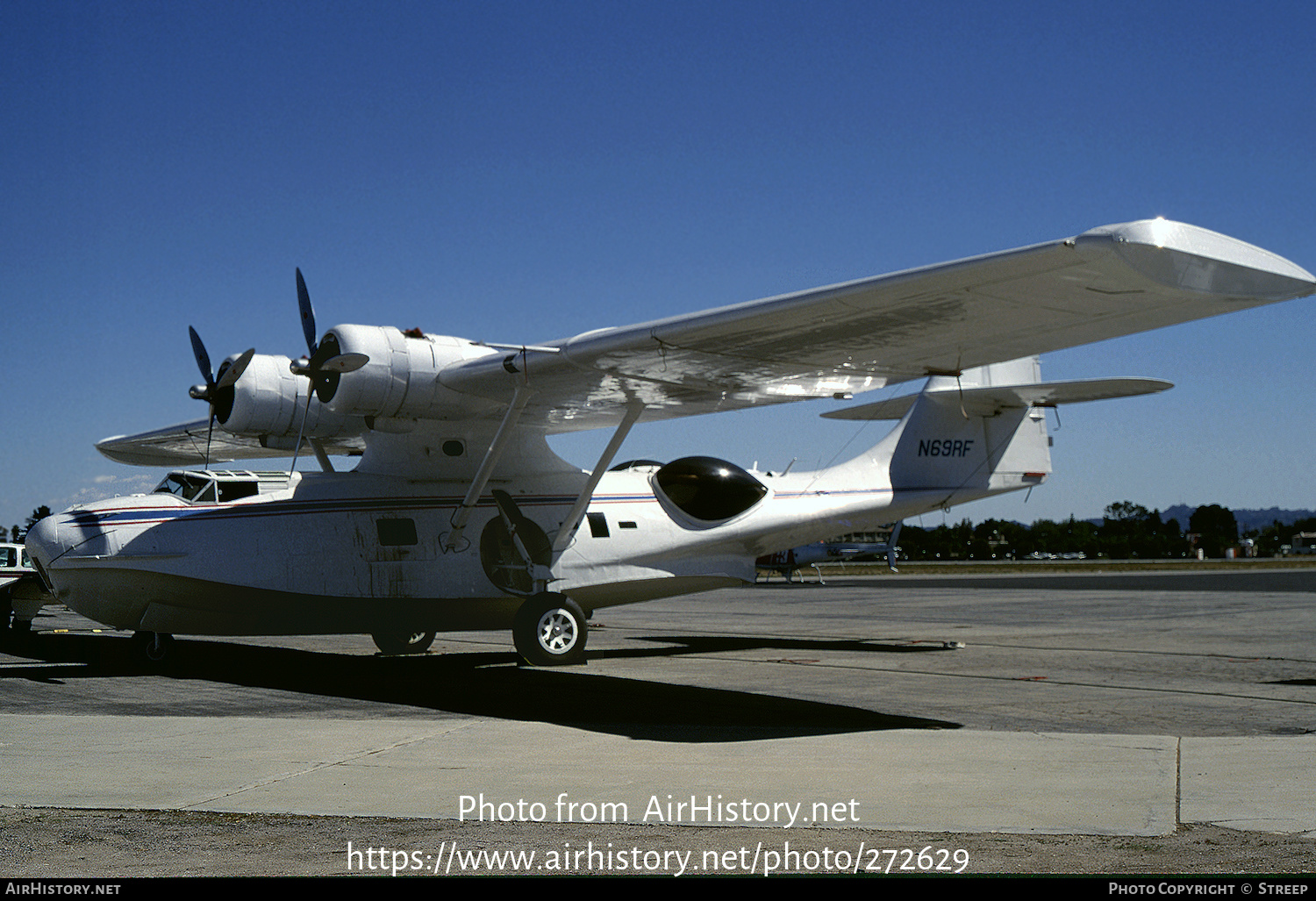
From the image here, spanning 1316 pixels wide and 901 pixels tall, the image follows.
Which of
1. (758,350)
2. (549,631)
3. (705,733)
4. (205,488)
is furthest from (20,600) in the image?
(705,733)

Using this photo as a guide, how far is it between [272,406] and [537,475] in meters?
3.81

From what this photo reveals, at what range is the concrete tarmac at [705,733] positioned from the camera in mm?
6312

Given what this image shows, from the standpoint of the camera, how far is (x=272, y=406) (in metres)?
15.2

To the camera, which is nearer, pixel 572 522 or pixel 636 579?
pixel 572 522

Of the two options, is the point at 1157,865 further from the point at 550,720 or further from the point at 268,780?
the point at 550,720

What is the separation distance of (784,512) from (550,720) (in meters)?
7.82

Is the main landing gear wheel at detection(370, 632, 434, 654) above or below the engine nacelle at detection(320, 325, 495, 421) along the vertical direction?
below

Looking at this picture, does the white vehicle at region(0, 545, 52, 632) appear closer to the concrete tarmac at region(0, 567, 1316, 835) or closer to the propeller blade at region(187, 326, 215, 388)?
the concrete tarmac at region(0, 567, 1316, 835)

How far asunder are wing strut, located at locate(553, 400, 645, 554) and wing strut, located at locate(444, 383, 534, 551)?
4.07 feet

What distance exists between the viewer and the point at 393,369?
13.5 meters

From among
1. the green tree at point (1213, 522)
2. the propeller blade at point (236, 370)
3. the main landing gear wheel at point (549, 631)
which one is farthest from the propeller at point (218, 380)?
the green tree at point (1213, 522)

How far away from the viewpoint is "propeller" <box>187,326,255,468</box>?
14.6 metres

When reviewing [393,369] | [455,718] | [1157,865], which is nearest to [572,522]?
[393,369]

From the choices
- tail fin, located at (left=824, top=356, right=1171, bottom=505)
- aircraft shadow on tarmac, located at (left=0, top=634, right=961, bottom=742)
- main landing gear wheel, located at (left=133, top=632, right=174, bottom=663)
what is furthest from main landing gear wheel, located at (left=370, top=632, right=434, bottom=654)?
tail fin, located at (left=824, top=356, right=1171, bottom=505)
